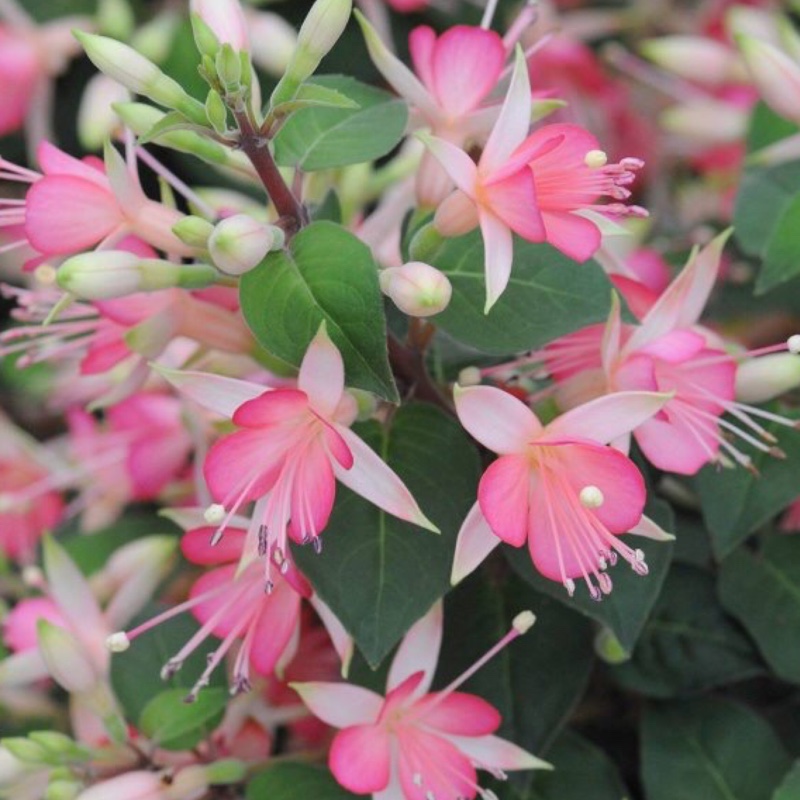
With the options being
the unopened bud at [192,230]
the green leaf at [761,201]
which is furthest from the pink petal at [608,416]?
the green leaf at [761,201]

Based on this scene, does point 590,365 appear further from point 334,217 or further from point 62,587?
point 62,587

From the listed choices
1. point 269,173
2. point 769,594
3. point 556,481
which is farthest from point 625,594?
point 269,173

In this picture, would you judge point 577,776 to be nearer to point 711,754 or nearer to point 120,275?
point 711,754

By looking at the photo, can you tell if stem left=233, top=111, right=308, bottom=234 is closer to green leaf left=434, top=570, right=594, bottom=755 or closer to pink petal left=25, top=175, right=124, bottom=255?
pink petal left=25, top=175, right=124, bottom=255

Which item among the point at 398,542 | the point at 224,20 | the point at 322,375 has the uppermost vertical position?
the point at 224,20

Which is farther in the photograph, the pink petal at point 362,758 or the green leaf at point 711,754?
the green leaf at point 711,754

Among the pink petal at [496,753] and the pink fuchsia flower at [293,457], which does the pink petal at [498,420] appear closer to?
the pink fuchsia flower at [293,457]

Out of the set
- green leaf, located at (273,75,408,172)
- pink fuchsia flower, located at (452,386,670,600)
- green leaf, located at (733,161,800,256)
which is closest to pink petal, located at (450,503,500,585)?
pink fuchsia flower, located at (452,386,670,600)
